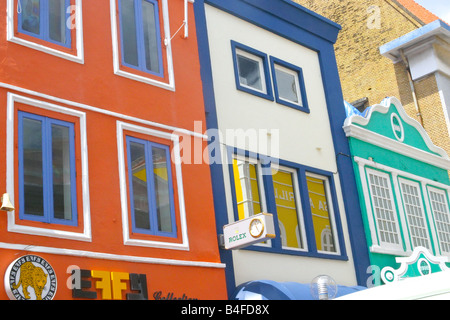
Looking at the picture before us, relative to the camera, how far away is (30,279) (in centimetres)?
915

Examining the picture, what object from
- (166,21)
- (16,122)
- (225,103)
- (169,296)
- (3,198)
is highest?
(166,21)

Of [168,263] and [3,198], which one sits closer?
[3,198]

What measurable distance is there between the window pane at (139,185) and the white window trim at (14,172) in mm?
949

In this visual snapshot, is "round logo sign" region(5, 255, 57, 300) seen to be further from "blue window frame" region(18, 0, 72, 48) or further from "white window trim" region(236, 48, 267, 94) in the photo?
"white window trim" region(236, 48, 267, 94)

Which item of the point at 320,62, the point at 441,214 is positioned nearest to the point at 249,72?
the point at 320,62

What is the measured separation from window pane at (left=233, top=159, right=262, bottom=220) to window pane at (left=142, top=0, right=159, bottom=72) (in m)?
2.58

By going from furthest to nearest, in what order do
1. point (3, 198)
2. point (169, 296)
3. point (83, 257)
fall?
1. point (169, 296)
2. point (83, 257)
3. point (3, 198)

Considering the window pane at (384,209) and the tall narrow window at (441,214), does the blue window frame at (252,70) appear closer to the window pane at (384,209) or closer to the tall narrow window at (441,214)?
the window pane at (384,209)

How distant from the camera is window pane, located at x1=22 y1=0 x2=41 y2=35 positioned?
10922 millimetres

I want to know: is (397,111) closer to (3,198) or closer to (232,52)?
(232,52)

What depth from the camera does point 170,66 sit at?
1267cm

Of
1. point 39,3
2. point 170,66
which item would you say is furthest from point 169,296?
point 39,3
